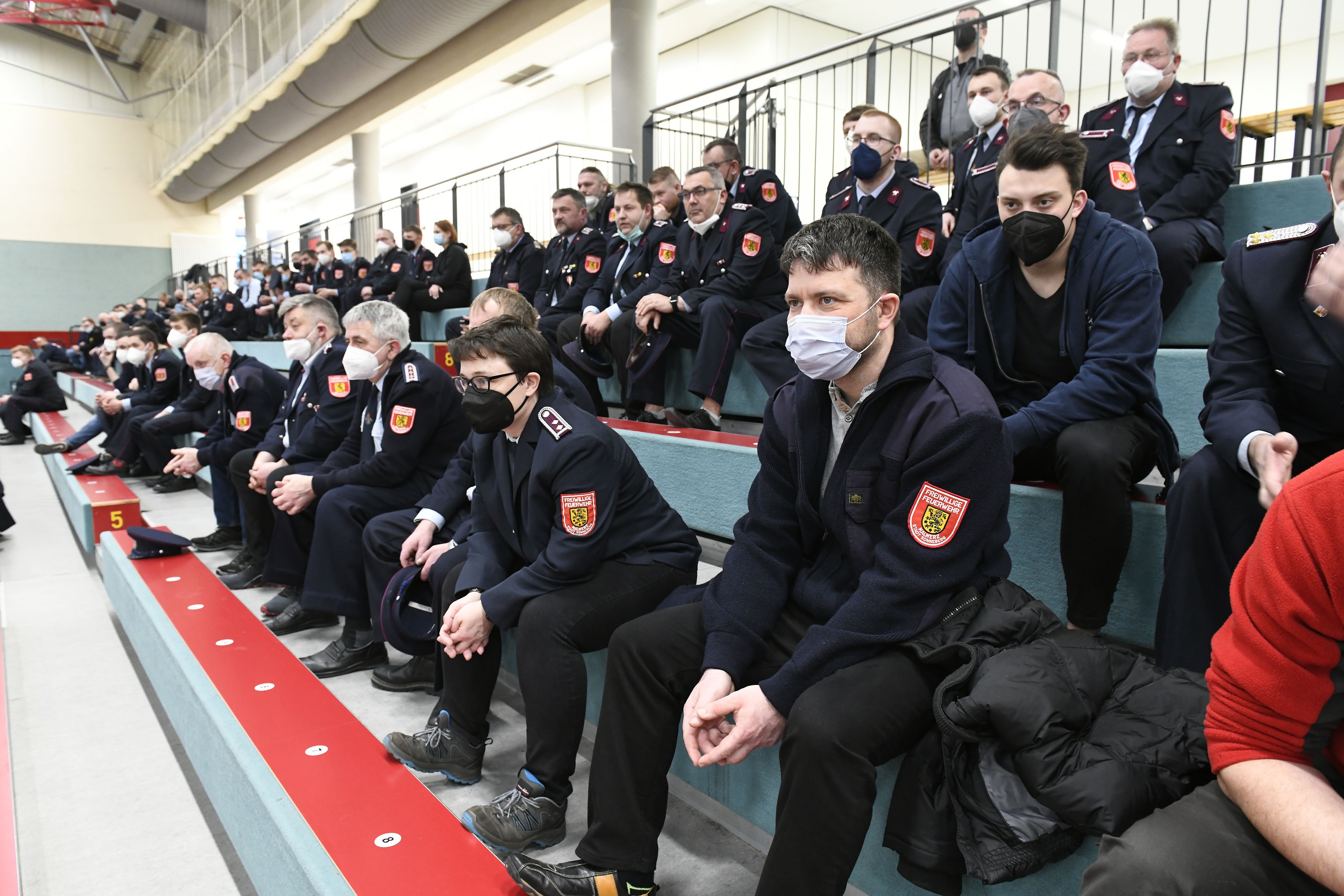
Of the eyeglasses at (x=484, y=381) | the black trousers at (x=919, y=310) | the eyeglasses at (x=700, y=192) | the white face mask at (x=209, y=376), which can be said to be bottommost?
the white face mask at (x=209, y=376)

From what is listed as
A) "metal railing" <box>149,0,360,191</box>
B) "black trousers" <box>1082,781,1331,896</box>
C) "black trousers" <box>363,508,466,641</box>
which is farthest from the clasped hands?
"metal railing" <box>149,0,360,191</box>

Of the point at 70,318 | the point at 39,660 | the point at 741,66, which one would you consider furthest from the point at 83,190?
the point at 39,660

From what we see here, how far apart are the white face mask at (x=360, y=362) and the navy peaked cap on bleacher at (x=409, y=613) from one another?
0.99 metres

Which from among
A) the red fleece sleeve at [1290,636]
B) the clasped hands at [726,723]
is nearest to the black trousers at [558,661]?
the clasped hands at [726,723]

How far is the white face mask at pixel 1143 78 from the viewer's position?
2963mm

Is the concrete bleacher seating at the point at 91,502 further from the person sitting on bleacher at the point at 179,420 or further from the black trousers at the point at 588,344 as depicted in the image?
the black trousers at the point at 588,344

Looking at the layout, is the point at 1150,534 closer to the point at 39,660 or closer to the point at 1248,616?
the point at 1248,616

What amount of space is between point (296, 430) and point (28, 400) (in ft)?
25.4

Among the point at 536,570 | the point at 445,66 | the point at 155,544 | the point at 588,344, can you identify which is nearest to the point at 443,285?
the point at 445,66

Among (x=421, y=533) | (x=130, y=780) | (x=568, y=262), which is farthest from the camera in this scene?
(x=568, y=262)

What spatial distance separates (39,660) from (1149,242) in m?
3.72

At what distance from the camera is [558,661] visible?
5.76 ft

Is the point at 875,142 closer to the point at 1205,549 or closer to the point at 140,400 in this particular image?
the point at 1205,549

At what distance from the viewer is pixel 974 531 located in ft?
4.37
